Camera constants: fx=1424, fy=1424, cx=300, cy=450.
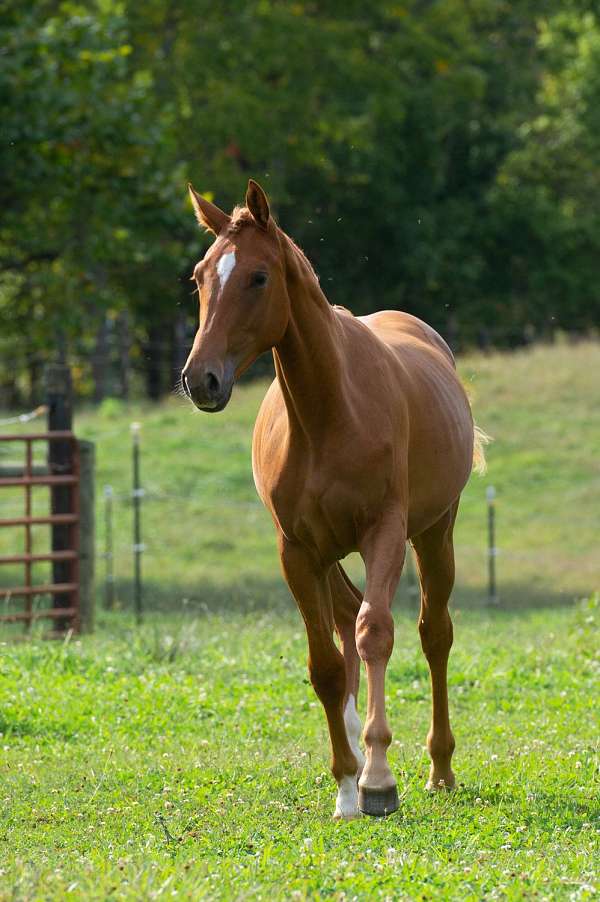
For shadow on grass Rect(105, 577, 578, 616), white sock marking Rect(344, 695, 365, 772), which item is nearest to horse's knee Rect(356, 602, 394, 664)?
white sock marking Rect(344, 695, 365, 772)

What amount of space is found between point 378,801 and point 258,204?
8.08ft

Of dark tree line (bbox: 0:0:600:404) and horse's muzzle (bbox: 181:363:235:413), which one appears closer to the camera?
horse's muzzle (bbox: 181:363:235:413)

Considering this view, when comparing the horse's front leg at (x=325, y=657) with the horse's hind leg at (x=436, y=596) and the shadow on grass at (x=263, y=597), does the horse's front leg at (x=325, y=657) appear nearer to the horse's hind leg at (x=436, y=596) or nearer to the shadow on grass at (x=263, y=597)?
the horse's hind leg at (x=436, y=596)

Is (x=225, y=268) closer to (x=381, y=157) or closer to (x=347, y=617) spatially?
(x=347, y=617)

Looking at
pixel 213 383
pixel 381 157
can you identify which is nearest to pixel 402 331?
pixel 213 383

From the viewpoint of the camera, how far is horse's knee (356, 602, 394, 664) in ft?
19.2

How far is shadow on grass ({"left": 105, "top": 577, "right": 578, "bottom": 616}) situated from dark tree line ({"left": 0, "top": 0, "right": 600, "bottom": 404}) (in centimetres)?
683

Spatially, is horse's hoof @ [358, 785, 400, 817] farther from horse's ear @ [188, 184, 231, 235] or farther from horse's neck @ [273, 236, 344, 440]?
horse's ear @ [188, 184, 231, 235]

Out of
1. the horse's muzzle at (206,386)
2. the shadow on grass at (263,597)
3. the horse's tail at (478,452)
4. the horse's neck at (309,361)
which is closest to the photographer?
the horse's muzzle at (206,386)

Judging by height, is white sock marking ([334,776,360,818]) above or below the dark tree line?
below

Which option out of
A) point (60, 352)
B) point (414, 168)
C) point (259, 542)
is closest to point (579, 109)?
point (414, 168)

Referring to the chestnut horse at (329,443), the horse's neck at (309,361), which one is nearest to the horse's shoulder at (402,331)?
the chestnut horse at (329,443)

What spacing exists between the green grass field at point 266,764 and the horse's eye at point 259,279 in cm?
115

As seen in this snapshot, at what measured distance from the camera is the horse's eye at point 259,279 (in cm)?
569
